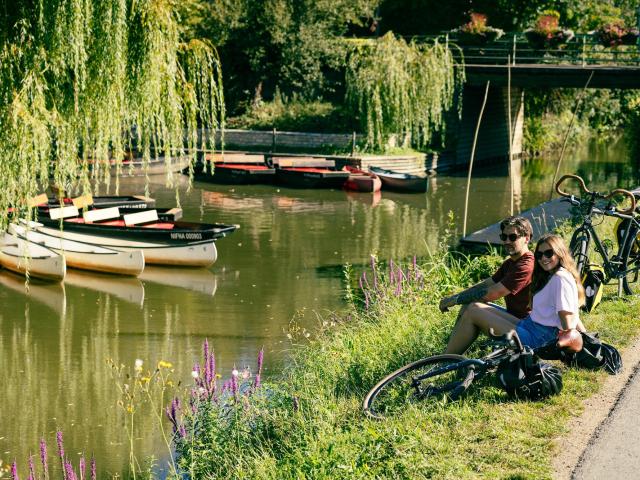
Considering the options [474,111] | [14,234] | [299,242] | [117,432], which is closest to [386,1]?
[474,111]

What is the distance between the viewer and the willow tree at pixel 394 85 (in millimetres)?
33438

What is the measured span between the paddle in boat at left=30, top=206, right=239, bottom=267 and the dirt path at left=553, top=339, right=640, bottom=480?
40.9ft

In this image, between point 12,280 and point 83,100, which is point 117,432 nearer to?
point 83,100

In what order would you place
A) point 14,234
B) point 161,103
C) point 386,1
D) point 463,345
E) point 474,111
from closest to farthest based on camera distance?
point 463,345 → point 161,103 → point 14,234 → point 474,111 → point 386,1

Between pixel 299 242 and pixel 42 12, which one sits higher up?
pixel 42 12

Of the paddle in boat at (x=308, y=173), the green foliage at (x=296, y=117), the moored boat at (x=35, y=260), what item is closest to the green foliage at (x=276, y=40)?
the green foliage at (x=296, y=117)

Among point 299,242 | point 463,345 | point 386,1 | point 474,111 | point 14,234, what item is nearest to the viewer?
point 463,345

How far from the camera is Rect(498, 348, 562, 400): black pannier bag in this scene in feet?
23.8

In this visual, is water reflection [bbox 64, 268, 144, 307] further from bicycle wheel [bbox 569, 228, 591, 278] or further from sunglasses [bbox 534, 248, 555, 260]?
sunglasses [bbox 534, 248, 555, 260]

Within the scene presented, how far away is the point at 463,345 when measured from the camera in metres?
8.00

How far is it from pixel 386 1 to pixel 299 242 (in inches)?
1053

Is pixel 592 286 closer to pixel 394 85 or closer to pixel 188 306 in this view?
pixel 188 306

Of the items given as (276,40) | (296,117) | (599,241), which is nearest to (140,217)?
(599,241)

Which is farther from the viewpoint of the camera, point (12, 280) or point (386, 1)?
point (386, 1)
